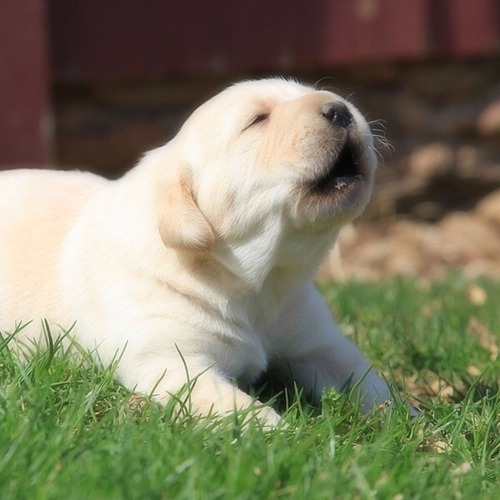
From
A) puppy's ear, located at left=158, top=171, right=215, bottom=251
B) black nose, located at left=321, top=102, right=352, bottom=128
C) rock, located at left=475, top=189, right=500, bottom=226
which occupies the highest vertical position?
black nose, located at left=321, top=102, right=352, bottom=128

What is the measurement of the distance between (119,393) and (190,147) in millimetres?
827

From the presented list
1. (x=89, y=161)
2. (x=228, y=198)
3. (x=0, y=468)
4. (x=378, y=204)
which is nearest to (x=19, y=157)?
(x=89, y=161)

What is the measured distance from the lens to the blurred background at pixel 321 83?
279 inches

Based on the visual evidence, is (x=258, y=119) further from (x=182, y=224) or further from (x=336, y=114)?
(x=182, y=224)

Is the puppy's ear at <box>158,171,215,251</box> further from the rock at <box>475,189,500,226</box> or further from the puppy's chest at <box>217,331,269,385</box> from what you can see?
the rock at <box>475,189,500,226</box>

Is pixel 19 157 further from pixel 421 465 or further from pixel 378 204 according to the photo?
pixel 421 465

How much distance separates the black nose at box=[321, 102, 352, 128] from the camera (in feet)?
10.8

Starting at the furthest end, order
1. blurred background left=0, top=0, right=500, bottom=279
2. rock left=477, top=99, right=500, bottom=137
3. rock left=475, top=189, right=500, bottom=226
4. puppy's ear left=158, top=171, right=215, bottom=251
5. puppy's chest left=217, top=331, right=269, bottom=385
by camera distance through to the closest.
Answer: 1. rock left=475, top=189, right=500, bottom=226
2. rock left=477, top=99, right=500, bottom=137
3. blurred background left=0, top=0, right=500, bottom=279
4. puppy's chest left=217, top=331, right=269, bottom=385
5. puppy's ear left=158, top=171, right=215, bottom=251

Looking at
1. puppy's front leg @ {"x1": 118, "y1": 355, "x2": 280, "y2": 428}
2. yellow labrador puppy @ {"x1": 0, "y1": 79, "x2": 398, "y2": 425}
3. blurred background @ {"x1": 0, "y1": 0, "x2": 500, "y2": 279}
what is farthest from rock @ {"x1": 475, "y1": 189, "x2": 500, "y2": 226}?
puppy's front leg @ {"x1": 118, "y1": 355, "x2": 280, "y2": 428}

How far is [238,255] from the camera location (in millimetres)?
3359

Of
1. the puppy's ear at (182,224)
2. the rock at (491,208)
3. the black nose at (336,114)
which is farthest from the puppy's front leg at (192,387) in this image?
the rock at (491,208)

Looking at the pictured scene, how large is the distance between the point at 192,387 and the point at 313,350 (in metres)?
0.74

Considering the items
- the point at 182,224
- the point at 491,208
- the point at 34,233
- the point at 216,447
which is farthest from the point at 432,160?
the point at 216,447

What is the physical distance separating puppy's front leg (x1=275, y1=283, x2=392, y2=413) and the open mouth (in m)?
0.53
